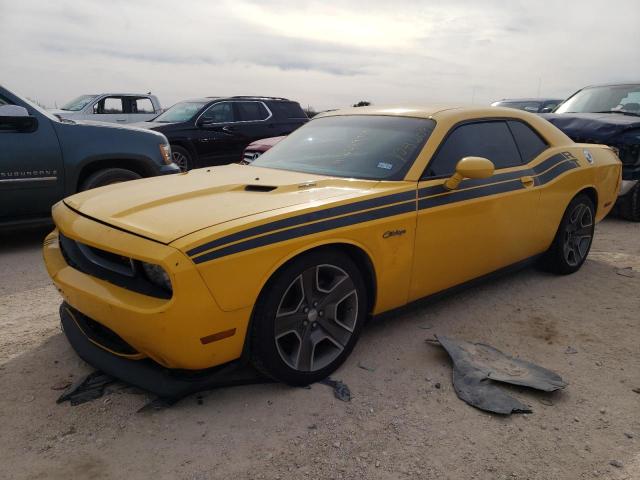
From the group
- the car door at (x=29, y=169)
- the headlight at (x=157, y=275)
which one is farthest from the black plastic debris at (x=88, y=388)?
the car door at (x=29, y=169)

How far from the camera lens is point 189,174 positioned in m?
3.59

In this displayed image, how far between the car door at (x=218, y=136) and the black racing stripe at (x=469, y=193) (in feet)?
23.5

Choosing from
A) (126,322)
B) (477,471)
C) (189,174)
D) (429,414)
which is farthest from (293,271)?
(189,174)

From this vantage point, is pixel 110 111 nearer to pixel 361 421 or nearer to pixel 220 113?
pixel 220 113

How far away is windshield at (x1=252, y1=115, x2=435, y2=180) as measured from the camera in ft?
10.6

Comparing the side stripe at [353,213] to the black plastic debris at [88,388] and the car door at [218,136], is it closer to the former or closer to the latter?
the black plastic debris at [88,388]

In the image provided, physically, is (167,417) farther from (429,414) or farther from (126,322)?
(429,414)

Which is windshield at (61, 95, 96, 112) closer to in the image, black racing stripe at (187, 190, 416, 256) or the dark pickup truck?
the dark pickup truck

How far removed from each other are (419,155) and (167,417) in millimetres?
2063

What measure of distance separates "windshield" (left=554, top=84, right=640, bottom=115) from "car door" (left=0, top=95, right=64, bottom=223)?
705 cm

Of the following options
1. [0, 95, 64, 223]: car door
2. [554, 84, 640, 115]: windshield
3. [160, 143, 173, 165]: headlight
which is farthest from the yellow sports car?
[554, 84, 640, 115]: windshield

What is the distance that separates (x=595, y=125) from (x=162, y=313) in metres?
6.37

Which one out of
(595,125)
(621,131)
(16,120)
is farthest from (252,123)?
(621,131)

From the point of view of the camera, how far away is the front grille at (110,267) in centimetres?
232
